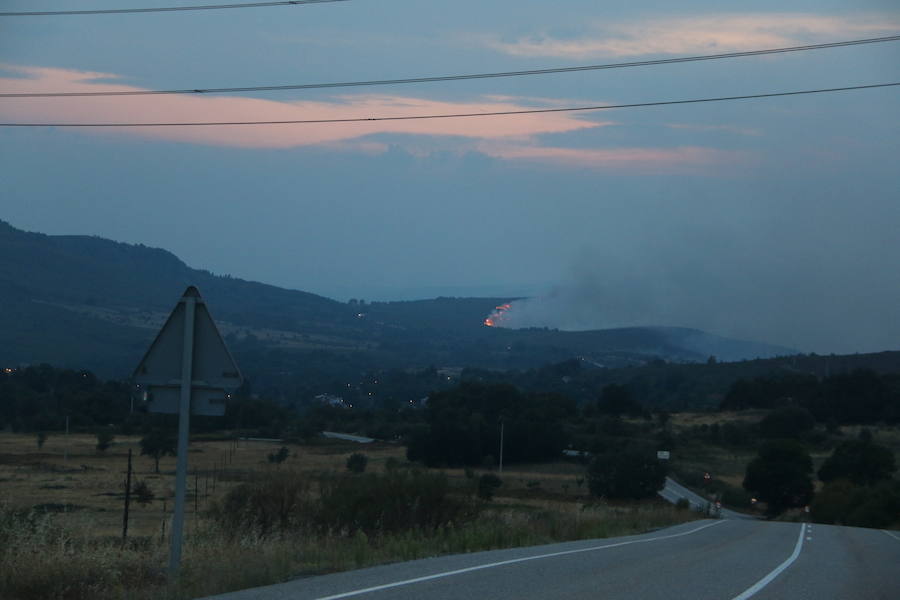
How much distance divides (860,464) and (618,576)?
51.2m

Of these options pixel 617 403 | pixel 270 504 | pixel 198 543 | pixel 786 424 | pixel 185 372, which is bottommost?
pixel 786 424

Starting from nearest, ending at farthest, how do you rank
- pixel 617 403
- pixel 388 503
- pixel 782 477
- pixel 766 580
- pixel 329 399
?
1. pixel 766 580
2. pixel 388 503
3. pixel 782 477
4. pixel 617 403
5. pixel 329 399

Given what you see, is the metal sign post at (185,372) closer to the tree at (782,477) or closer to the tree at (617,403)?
the tree at (782,477)

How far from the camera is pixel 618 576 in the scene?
1234 cm

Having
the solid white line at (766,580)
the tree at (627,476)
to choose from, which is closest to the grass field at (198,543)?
the solid white line at (766,580)

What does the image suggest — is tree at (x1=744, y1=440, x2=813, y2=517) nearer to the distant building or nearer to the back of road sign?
the back of road sign

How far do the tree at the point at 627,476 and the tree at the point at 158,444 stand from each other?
870 inches

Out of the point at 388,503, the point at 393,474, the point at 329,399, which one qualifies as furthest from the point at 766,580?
the point at 329,399

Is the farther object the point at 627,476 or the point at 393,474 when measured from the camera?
the point at 627,476

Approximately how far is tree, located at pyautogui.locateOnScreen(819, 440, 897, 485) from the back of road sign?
53.6 metres

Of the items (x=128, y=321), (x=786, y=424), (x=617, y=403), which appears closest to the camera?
(x=786, y=424)

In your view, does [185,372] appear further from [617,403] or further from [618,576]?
[617,403]

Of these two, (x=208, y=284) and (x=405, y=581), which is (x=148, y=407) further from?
(x=208, y=284)

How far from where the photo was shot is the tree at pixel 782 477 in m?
57.2
